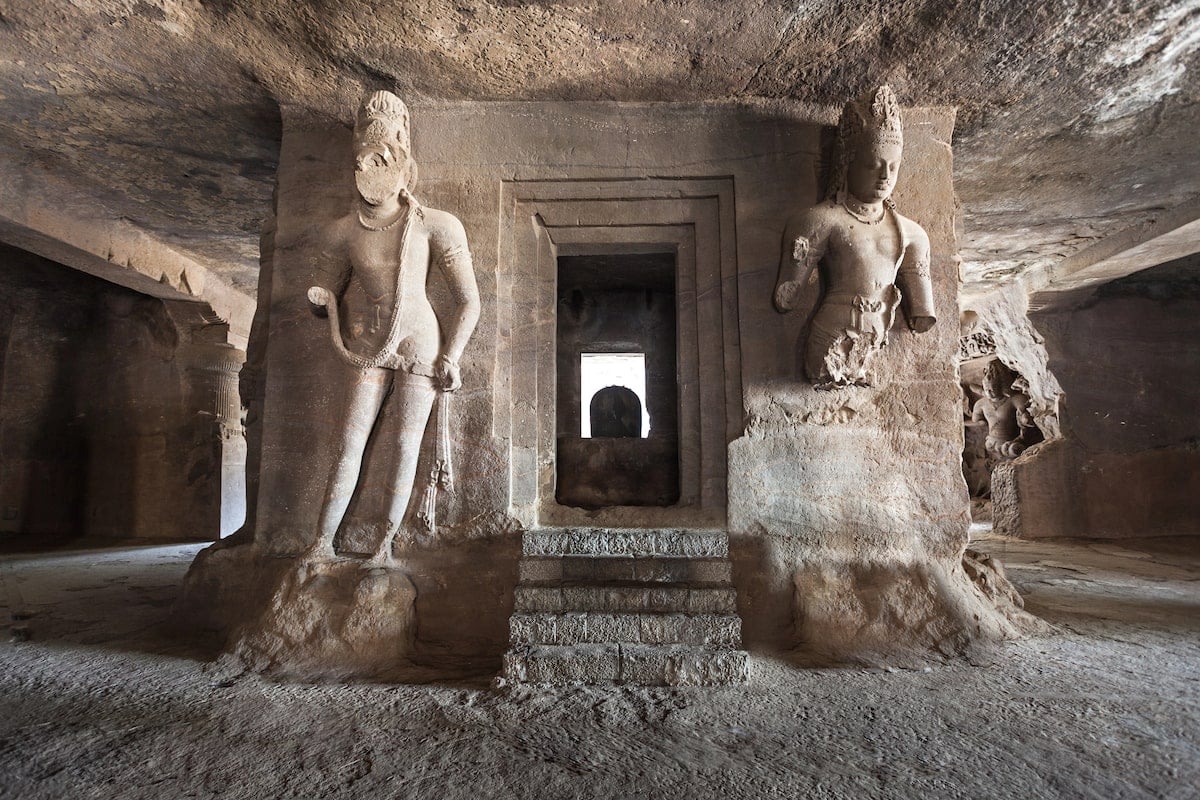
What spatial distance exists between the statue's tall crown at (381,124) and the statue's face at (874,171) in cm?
235

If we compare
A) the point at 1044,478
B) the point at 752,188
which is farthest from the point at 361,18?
the point at 1044,478

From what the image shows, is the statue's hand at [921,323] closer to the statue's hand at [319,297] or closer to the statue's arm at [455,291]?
the statue's arm at [455,291]

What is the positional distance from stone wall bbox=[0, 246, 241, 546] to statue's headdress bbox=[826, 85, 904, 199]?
310 inches

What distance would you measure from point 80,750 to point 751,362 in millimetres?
3262

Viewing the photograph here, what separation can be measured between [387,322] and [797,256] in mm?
2167

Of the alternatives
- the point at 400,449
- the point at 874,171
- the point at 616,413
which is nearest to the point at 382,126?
the point at 400,449

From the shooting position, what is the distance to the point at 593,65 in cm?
347

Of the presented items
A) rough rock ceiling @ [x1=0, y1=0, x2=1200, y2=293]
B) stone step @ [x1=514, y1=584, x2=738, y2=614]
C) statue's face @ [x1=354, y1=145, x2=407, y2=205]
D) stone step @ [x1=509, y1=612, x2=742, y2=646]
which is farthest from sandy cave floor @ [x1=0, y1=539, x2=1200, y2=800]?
rough rock ceiling @ [x1=0, y1=0, x2=1200, y2=293]

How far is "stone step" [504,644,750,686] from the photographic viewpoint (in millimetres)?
2756

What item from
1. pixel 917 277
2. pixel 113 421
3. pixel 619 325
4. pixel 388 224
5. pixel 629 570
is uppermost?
→ pixel 619 325

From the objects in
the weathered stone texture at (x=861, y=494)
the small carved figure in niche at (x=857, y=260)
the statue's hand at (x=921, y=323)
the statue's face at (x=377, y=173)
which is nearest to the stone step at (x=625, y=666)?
the weathered stone texture at (x=861, y=494)

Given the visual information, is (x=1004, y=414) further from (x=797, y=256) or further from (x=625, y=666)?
(x=625, y=666)

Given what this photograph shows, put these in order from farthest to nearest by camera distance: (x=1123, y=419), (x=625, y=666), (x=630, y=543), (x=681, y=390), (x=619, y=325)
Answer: (x=1123, y=419) → (x=619, y=325) → (x=681, y=390) → (x=630, y=543) → (x=625, y=666)

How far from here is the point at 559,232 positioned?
3.88m
